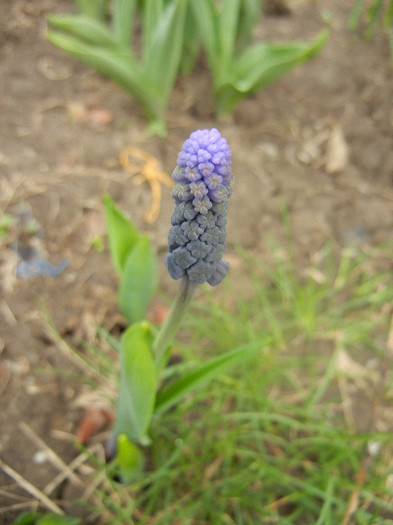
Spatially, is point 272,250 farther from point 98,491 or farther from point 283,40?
point 283,40

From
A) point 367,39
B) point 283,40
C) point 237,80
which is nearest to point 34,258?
point 237,80

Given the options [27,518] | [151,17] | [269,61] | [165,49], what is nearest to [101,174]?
[165,49]

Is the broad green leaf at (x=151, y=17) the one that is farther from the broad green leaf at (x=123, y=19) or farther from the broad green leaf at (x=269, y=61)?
the broad green leaf at (x=269, y=61)

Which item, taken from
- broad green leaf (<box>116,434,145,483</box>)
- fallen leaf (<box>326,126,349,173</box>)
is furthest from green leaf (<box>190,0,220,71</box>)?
broad green leaf (<box>116,434,145,483</box>)

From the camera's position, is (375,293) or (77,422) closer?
(77,422)

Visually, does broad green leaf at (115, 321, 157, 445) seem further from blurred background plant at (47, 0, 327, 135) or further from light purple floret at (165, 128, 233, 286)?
blurred background plant at (47, 0, 327, 135)

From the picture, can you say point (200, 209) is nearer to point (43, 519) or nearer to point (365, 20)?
point (43, 519)
